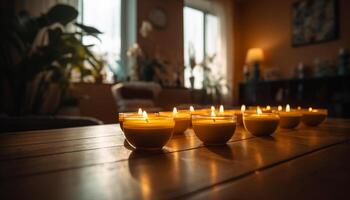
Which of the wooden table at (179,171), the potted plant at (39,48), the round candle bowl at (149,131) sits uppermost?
the potted plant at (39,48)

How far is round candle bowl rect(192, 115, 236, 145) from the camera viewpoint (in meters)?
0.63

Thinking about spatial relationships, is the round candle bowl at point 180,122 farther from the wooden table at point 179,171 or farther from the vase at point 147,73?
the vase at point 147,73

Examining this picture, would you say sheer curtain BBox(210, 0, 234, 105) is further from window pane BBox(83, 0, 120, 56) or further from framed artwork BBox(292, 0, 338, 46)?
window pane BBox(83, 0, 120, 56)

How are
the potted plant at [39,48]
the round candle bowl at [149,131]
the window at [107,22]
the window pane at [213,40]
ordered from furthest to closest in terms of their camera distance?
1. the window pane at [213,40]
2. the window at [107,22]
3. the potted plant at [39,48]
4. the round candle bowl at [149,131]

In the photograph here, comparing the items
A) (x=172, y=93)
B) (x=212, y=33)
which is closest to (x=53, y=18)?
(x=172, y=93)

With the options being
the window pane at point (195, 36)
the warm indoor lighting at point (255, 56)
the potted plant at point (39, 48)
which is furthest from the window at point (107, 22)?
the warm indoor lighting at point (255, 56)

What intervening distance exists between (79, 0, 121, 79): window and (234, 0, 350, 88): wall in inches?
101

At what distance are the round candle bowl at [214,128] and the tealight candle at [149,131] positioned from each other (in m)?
0.09

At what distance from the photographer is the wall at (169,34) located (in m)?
4.31

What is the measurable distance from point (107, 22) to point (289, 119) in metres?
3.64

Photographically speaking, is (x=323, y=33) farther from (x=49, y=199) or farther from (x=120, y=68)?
(x=49, y=199)

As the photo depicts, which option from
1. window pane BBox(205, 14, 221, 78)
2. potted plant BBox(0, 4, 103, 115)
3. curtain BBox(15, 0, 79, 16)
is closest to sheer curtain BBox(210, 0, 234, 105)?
window pane BBox(205, 14, 221, 78)

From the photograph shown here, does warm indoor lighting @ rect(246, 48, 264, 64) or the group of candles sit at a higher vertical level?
warm indoor lighting @ rect(246, 48, 264, 64)

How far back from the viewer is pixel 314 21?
4.60 metres
